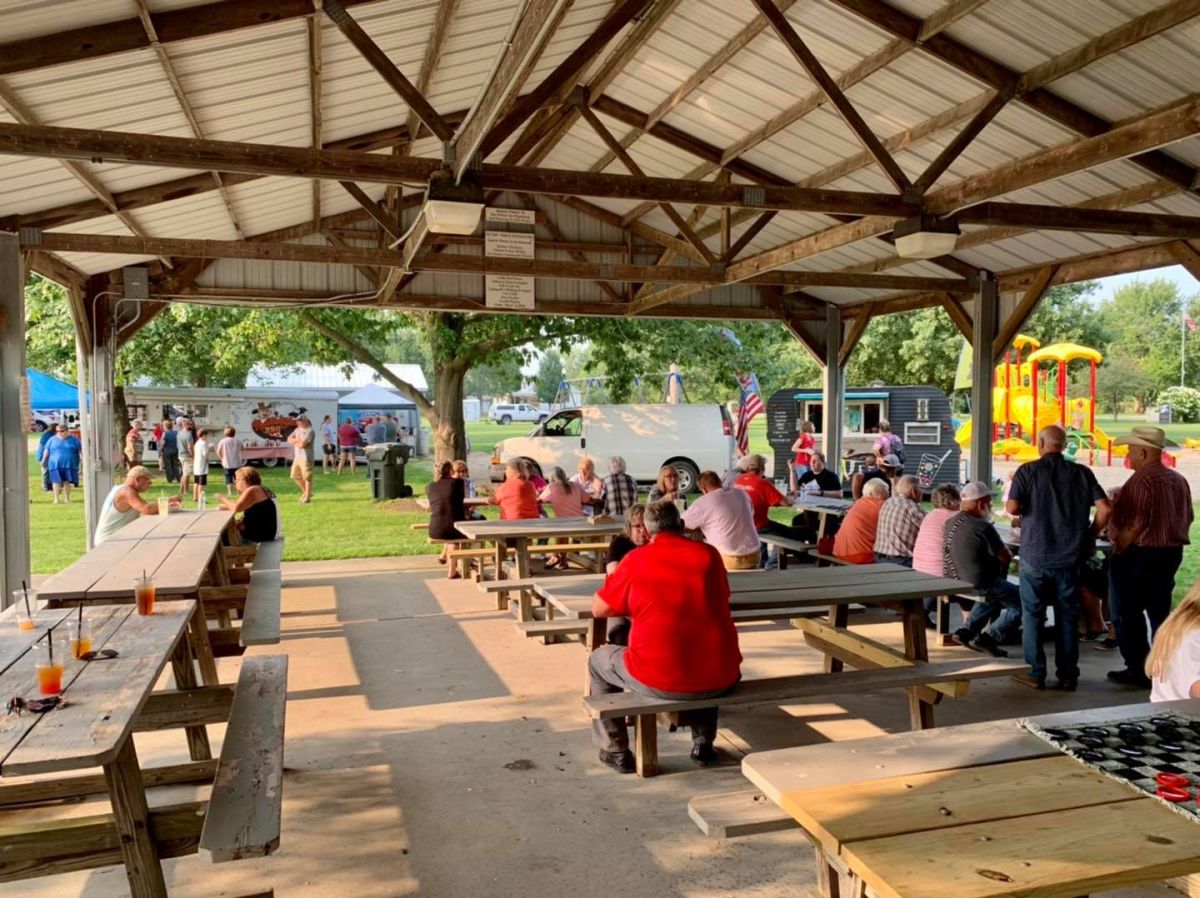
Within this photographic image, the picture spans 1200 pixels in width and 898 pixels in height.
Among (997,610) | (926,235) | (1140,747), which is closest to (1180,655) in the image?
(1140,747)

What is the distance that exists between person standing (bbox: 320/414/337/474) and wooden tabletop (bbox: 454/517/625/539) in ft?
57.3

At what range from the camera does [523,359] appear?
15.9m

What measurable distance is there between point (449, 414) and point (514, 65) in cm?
1135

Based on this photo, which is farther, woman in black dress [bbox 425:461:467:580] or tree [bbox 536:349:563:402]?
tree [bbox 536:349:563:402]

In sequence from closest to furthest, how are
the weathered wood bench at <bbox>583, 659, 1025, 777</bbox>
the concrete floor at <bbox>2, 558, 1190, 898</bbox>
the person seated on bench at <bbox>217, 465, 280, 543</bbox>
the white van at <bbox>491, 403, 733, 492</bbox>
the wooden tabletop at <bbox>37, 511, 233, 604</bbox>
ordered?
the concrete floor at <bbox>2, 558, 1190, 898</bbox>, the weathered wood bench at <bbox>583, 659, 1025, 777</bbox>, the wooden tabletop at <bbox>37, 511, 233, 604</bbox>, the person seated on bench at <bbox>217, 465, 280, 543</bbox>, the white van at <bbox>491, 403, 733, 492</bbox>

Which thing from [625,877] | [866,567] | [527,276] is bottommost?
[625,877]

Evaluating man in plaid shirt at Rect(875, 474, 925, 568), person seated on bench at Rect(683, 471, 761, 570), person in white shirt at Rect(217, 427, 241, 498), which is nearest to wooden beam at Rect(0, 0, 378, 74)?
person seated on bench at Rect(683, 471, 761, 570)

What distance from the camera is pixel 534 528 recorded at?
778 centimetres

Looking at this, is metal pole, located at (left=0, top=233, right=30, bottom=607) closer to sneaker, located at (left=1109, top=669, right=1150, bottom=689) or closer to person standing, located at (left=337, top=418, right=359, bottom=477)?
sneaker, located at (left=1109, top=669, right=1150, bottom=689)

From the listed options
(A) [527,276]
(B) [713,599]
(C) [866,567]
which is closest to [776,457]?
(A) [527,276]

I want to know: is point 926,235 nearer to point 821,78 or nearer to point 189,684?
point 821,78

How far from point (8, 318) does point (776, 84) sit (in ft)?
21.0

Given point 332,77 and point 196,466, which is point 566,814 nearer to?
point 332,77

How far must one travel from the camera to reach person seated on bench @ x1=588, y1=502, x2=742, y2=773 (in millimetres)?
3781
